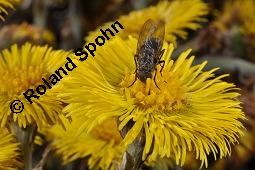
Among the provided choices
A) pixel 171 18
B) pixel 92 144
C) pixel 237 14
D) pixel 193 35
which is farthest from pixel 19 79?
pixel 237 14

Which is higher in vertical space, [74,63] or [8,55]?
[8,55]

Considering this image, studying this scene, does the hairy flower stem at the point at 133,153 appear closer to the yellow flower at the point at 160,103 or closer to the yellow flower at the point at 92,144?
the yellow flower at the point at 160,103

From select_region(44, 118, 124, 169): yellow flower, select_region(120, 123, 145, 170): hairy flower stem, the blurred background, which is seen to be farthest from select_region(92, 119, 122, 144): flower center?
select_region(120, 123, 145, 170): hairy flower stem

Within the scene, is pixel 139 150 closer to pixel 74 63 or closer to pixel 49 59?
pixel 74 63

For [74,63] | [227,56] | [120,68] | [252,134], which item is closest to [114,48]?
[120,68]

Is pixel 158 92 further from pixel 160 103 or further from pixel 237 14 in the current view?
pixel 237 14

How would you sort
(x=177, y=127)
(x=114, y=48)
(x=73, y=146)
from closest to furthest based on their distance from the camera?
(x=177, y=127) → (x=114, y=48) → (x=73, y=146)

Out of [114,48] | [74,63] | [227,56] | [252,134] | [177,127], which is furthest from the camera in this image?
[227,56]
